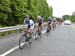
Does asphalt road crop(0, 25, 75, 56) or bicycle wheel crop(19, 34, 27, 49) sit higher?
bicycle wheel crop(19, 34, 27, 49)

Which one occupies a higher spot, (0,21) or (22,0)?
(22,0)

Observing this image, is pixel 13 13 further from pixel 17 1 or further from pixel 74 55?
pixel 74 55

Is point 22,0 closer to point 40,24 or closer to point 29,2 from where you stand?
point 29,2

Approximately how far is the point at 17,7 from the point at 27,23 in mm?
18815

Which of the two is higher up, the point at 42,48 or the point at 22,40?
the point at 22,40

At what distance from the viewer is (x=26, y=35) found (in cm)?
1581

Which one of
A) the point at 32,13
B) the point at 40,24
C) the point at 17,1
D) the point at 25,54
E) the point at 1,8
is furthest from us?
the point at 32,13

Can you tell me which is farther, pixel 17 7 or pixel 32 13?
pixel 32 13

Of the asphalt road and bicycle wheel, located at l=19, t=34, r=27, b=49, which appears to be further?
bicycle wheel, located at l=19, t=34, r=27, b=49

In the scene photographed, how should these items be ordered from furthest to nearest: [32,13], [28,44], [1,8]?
1. [32,13]
2. [1,8]
3. [28,44]

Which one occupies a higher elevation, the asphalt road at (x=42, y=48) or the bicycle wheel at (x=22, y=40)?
the bicycle wheel at (x=22, y=40)

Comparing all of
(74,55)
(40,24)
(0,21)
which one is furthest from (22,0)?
(74,55)

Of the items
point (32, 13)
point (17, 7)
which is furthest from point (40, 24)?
point (32, 13)

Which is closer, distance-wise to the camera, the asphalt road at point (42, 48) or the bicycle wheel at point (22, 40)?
the asphalt road at point (42, 48)
